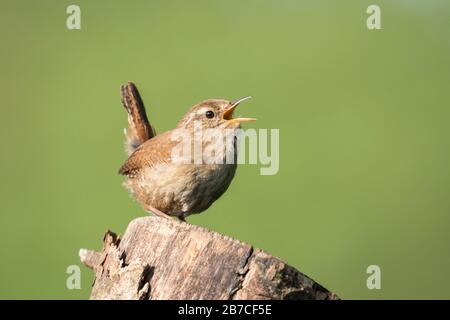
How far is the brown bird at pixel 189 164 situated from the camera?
535cm

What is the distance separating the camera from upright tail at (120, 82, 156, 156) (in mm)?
6660

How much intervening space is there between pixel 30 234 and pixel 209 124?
4.66 m

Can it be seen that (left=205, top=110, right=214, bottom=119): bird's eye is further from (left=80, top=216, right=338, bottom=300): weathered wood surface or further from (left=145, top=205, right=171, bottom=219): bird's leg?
(left=80, top=216, right=338, bottom=300): weathered wood surface

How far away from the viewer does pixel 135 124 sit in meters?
6.72

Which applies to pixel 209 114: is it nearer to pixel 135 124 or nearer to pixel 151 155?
pixel 151 155

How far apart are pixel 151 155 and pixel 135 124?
112 centimetres

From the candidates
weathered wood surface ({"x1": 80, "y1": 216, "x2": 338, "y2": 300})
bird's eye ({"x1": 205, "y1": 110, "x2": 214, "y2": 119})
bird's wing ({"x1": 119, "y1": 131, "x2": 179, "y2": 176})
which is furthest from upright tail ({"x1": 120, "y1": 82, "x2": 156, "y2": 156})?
weathered wood surface ({"x1": 80, "y1": 216, "x2": 338, "y2": 300})

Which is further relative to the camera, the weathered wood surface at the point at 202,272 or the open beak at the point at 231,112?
the open beak at the point at 231,112

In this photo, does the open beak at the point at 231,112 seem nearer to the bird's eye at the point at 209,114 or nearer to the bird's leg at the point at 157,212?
the bird's eye at the point at 209,114

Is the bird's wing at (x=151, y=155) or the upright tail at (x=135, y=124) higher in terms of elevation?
the upright tail at (x=135, y=124)

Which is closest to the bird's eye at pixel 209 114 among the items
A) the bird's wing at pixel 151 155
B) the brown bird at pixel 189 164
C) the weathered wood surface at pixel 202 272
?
the brown bird at pixel 189 164

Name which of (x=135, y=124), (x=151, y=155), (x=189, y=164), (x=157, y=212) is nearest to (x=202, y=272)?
(x=189, y=164)
